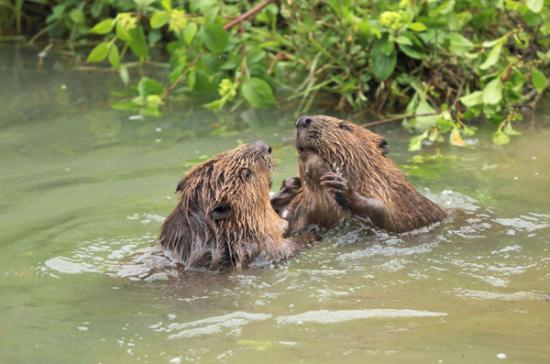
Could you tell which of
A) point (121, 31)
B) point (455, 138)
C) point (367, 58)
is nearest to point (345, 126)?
point (455, 138)

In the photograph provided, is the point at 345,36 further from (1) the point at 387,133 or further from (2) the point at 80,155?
(2) the point at 80,155

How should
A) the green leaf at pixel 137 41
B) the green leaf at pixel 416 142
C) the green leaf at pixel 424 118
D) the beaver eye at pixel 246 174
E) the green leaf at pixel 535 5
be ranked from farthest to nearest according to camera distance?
the green leaf at pixel 137 41 < the green leaf at pixel 424 118 < the green leaf at pixel 416 142 < the green leaf at pixel 535 5 < the beaver eye at pixel 246 174

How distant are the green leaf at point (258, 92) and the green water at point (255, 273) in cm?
23

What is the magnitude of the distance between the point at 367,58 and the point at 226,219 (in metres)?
3.10

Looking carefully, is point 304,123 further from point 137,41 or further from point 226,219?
point 137,41

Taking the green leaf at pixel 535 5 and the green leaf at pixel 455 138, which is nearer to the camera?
the green leaf at pixel 535 5

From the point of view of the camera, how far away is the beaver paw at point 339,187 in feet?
17.4

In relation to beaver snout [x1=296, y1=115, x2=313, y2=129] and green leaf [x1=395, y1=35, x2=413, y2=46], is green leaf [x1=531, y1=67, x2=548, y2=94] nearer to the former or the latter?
green leaf [x1=395, y1=35, x2=413, y2=46]

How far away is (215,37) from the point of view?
24.3 ft

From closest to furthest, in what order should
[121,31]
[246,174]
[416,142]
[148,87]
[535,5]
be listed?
[246,174]
[535,5]
[416,142]
[121,31]
[148,87]

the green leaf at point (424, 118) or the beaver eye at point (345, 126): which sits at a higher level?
the beaver eye at point (345, 126)

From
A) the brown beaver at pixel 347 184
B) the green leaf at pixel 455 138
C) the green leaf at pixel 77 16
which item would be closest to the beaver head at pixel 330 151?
the brown beaver at pixel 347 184

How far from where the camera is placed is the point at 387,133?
749 centimetres

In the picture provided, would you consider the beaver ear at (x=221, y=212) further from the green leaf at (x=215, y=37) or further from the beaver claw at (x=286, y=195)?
the green leaf at (x=215, y=37)
